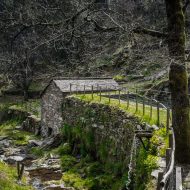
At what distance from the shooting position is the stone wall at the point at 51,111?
108ft

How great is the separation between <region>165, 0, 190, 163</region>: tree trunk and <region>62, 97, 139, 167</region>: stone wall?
5997 millimetres

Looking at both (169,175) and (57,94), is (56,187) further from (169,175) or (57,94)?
(169,175)

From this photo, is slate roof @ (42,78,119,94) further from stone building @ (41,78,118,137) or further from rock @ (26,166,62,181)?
rock @ (26,166,62,181)

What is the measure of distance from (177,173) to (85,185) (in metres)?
10.8

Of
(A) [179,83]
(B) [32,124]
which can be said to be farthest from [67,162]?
(B) [32,124]

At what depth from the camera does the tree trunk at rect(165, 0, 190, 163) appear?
12977mm

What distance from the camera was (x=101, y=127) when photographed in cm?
2488

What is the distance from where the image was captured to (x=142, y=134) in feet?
54.4

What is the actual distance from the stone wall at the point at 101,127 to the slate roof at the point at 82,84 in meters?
1.76

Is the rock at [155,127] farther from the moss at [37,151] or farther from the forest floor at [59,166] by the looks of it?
the moss at [37,151]

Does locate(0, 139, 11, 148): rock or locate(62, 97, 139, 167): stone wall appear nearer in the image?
locate(62, 97, 139, 167): stone wall

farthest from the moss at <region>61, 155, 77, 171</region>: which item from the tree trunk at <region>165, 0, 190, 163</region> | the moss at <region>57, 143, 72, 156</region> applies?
the tree trunk at <region>165, 0, 190, 163</region>

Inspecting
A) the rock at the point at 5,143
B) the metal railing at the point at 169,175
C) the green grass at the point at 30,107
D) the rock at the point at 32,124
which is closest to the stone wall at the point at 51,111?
the rock at the point at 32,124

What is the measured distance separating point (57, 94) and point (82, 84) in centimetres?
263
